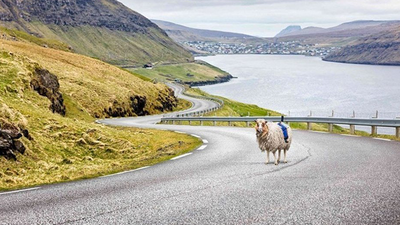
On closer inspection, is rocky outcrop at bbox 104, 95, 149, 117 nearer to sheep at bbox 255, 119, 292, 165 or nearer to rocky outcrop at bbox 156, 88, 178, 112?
rocky outcrop at bbox 156, 88, 178, 112

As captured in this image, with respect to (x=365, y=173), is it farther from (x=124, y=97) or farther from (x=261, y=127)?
(x=124, y=97)

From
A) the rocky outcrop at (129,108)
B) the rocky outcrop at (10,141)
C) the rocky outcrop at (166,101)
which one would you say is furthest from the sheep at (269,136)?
the rocky outcrop at (166,101)

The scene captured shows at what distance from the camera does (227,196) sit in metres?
8.20

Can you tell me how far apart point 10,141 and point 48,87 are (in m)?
23.3

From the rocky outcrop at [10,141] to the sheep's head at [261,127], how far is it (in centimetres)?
821

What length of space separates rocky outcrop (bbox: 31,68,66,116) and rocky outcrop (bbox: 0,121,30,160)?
1924cm

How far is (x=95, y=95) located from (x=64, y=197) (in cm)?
4790

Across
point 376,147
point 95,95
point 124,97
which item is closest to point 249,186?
point 376,147

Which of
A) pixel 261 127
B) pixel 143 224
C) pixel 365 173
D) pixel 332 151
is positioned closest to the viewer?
pixel 143 224

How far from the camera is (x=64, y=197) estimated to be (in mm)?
8469

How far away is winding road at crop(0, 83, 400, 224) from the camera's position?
6.76 meters

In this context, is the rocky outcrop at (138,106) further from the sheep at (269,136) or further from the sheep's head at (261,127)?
the sheep's head at (261,127)

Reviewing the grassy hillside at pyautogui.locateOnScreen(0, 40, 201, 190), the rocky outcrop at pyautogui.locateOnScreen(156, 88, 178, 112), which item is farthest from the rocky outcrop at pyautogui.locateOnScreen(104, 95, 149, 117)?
the grassy hillside at pyautogui.locateOnScreen(0, 40, 201, 190)

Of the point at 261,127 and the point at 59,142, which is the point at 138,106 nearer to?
the point at 59,142
